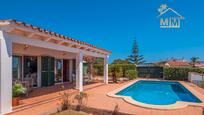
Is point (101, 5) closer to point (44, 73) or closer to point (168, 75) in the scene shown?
point (168, 75)

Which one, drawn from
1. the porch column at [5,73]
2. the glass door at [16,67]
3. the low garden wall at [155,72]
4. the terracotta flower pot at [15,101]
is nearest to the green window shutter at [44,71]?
the glass door at [16,67]

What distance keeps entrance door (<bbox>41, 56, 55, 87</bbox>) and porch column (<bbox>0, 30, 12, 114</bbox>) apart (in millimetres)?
6083

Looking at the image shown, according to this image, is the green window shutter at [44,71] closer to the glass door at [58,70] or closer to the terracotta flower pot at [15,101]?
the glass door at [58,70]

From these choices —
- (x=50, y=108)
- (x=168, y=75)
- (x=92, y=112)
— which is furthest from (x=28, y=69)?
(x=168, y=75)

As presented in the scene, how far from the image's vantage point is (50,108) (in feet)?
23.8

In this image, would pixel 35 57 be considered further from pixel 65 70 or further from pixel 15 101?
pixel 15 101

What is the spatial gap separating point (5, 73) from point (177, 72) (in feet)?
68.6

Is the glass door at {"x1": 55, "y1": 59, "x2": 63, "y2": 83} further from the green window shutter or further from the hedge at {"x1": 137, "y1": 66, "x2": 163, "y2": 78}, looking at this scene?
the hedge at {"x1": 137, "y1": 66, "x2": 163, "y2": 78}

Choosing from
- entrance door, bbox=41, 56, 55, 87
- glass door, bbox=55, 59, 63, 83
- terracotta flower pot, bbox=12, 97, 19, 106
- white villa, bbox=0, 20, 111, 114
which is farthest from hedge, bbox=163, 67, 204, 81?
terracotta flower pot, bbox=12, 97, 19, 106

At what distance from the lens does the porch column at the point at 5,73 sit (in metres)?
6.00

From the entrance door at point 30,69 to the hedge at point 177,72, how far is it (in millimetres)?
17017

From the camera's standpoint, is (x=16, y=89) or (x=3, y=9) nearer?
(x=16, y=89)

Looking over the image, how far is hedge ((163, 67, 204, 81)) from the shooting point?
2222cm

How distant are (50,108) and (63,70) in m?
8.76
